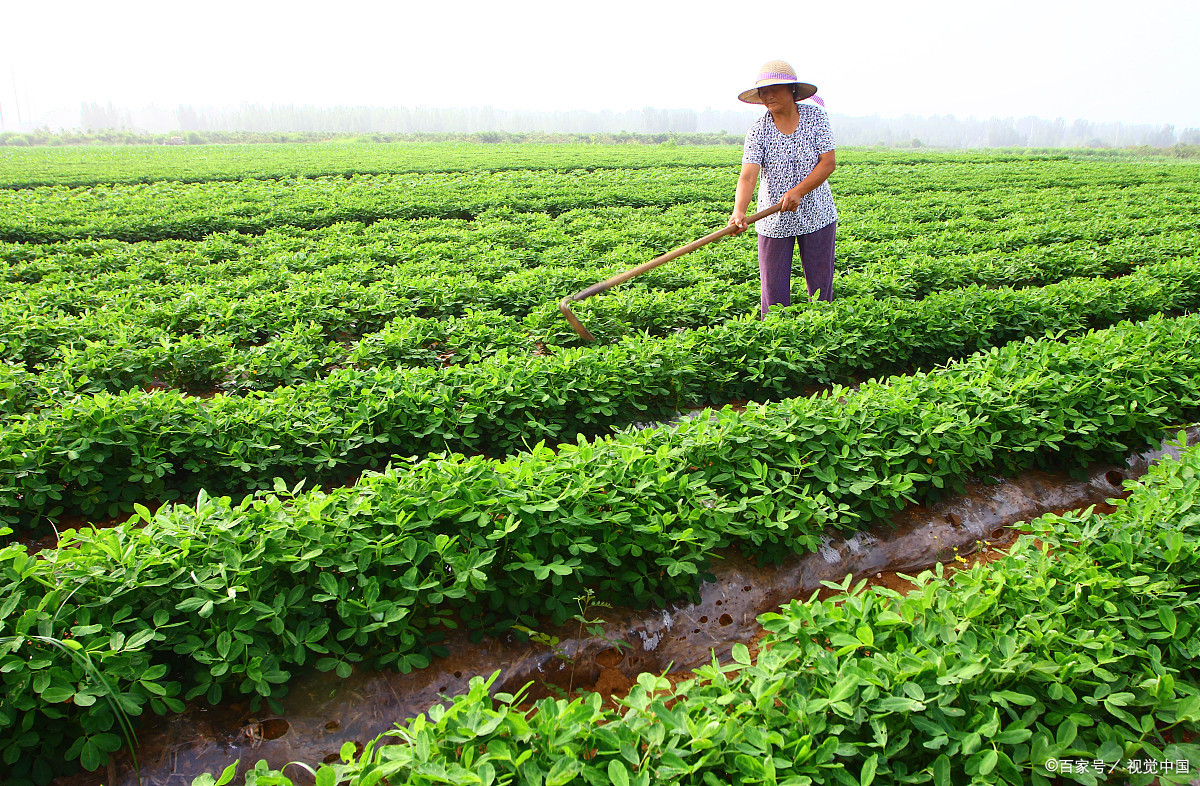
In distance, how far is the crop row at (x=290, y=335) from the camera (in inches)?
169

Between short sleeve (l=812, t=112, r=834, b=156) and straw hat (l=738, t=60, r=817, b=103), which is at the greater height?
straw hat (l=738, t=60, r=817, b=103)

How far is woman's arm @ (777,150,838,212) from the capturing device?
4.59 metres

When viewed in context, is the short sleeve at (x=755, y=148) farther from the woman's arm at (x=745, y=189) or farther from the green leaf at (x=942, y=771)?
the green leaf at (x=942, y=771)

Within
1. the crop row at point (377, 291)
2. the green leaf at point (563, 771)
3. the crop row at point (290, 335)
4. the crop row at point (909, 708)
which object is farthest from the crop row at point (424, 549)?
the crop row at point (377, 291)

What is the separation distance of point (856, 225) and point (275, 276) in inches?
327

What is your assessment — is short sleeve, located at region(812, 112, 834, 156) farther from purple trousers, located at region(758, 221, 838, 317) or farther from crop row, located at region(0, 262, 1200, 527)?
A: crop row, located at region(0, 262, 1200, 527)

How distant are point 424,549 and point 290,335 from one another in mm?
3348

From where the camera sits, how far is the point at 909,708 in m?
1.61

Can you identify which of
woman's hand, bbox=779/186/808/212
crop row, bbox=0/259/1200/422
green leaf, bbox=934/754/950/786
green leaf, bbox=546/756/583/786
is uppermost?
woman's hand, bbox=779/186/808/212

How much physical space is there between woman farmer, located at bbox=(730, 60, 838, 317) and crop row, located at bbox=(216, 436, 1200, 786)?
3.14 meters

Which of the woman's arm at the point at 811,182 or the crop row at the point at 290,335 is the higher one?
the woman's arm at the point at 811,182

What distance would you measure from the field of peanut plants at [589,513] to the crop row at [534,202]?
4.61 meters

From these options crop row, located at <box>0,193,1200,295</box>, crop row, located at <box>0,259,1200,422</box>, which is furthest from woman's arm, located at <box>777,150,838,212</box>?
crop row, located at <box>0,193,1200,295</box>

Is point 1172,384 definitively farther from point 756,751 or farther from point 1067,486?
point 756,751
